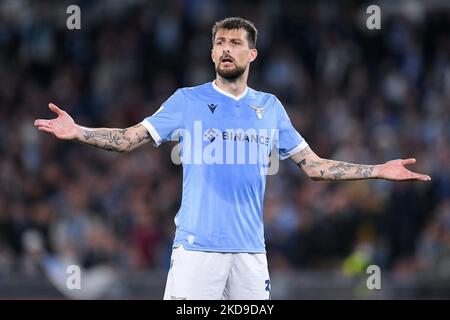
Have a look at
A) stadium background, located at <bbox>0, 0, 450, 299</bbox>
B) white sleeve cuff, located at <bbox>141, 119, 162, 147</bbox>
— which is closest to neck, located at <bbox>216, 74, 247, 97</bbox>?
white sleeve cuff, located at <bbox>141, 119, 162, 147</bbox>

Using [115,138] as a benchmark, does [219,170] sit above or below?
below

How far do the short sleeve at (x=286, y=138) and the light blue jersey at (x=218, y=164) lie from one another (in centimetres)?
19

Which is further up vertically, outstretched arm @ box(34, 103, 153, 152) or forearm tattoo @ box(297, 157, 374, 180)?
outstretched arm @ box(34, 103, 153, 152)

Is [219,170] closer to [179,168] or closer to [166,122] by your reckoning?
[166,122]

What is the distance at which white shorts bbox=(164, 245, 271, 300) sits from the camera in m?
7.29

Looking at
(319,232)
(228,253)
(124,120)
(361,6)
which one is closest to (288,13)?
(361,6)

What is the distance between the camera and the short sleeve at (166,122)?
741 cm

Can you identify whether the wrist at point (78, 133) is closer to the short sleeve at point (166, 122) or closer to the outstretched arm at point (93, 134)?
the outstretched arm at point (93, 134)

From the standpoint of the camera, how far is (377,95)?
18.0 m

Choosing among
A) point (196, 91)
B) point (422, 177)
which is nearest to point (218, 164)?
point (196, 91)

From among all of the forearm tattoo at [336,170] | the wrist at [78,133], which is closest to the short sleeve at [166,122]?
the wrist at [78,133]

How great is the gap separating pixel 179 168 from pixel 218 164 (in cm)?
1000

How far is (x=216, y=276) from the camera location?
24.0ft

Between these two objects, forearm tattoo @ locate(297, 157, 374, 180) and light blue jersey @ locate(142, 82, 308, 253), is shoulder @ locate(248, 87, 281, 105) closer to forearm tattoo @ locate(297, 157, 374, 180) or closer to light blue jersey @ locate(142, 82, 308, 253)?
light blue jersey @ locate(142, 82, 308, 253)
